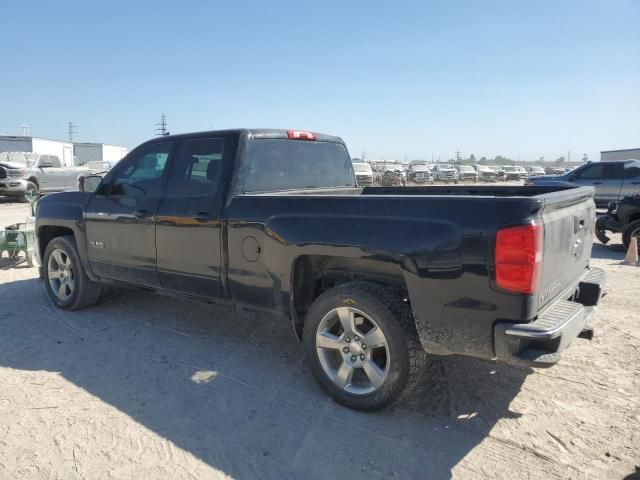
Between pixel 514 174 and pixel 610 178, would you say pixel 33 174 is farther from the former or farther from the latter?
pixel 514 174

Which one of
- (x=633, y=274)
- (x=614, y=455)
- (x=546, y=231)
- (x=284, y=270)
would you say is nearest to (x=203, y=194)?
(x=284, y=270)

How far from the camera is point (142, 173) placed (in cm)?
482

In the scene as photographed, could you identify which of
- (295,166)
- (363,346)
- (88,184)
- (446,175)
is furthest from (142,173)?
(446,175)

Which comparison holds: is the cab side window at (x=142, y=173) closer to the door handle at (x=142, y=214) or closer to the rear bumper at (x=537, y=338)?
the door handle at (x=142, y=214)

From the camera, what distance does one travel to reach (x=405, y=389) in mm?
3250

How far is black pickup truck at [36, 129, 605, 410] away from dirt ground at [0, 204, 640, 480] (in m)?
0.38

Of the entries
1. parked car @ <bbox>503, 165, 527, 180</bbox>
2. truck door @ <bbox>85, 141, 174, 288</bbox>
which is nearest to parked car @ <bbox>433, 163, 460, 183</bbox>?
parked car @ <bbox>503, 165, 527, 180</bbox>

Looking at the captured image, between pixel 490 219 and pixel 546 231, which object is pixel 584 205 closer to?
pixel 546 231

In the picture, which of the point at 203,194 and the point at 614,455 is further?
the point at 203,194

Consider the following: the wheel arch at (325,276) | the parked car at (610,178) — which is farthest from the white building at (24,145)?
the wheel arch at (325,276)

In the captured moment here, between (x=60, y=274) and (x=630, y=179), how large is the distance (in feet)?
49.1

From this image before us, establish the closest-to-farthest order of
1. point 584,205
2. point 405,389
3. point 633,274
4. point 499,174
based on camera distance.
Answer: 1. point 405,389
2. point 584,205
3. point 633,274
4. point 499,174

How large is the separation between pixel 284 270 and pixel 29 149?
47.3 meters

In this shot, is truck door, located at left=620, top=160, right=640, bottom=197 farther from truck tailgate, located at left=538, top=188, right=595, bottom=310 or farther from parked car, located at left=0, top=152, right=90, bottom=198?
parked car, located at left=0, top=152, right=90, bottom=198
